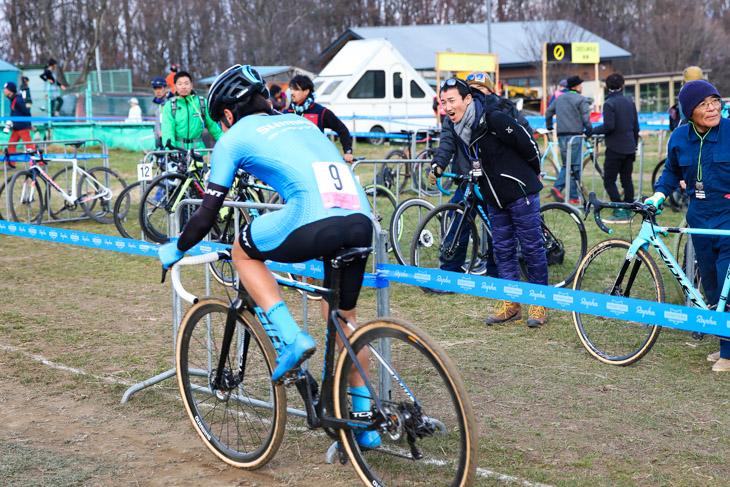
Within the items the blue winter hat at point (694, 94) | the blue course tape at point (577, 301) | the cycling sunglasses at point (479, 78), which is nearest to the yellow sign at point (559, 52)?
the cycling sunglasses at point (479, 78)

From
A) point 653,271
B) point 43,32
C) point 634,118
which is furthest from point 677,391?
point 43,32

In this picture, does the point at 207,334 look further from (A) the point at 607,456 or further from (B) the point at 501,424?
(A) the point at 607,456

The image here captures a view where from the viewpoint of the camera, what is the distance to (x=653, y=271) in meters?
5.55

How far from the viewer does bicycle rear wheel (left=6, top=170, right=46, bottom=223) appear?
12.0 meters

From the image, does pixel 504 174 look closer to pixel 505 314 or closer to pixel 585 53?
pixel 505 314

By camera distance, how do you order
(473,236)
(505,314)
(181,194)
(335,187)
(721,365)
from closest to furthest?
(335,187) < (721,365) < (505,314) < (473,236) < (181,194)

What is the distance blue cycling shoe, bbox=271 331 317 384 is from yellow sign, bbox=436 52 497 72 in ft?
64.1

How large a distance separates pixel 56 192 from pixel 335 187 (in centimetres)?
982

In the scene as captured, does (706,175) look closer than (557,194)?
Yes

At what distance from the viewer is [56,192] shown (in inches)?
488

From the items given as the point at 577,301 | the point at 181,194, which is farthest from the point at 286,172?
the point at 181,194

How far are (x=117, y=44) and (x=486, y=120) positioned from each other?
55.0 m

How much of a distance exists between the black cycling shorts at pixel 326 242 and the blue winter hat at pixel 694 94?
2.78 meters

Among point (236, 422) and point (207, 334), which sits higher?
point (207, 334)
